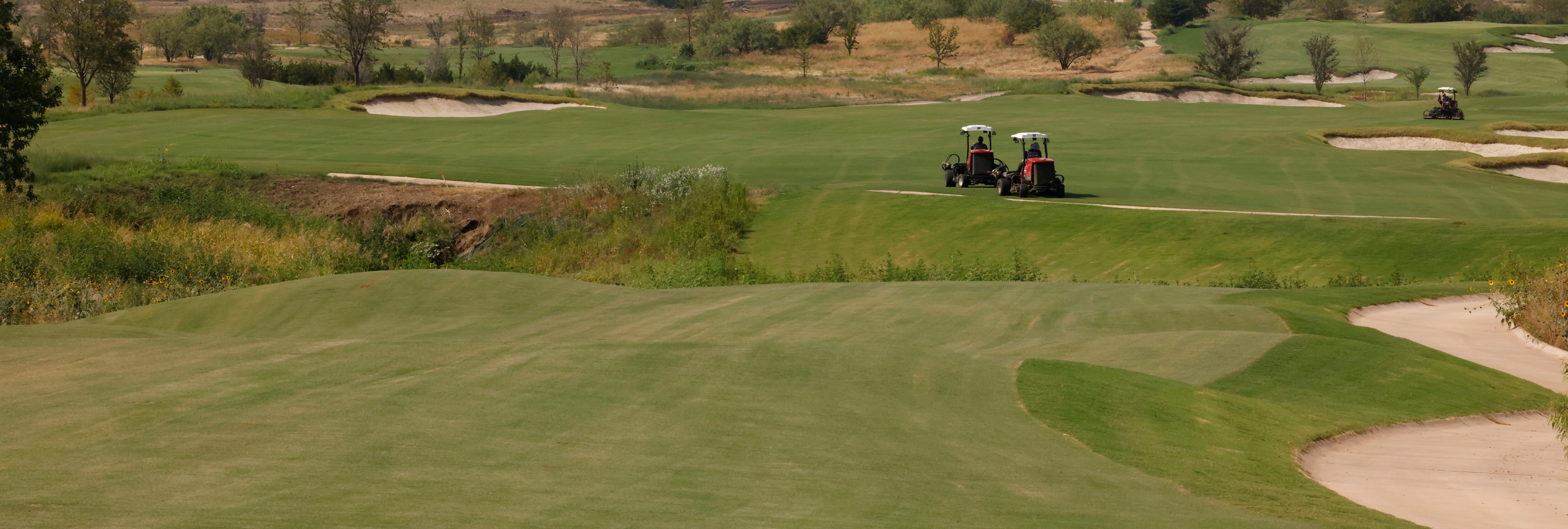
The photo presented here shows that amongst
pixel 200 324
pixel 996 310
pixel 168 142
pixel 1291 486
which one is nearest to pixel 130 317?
pixel 200 324

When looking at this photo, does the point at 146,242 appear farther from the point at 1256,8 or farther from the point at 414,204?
the point at 1256,8

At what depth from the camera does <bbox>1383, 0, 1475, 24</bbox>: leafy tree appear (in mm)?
151500

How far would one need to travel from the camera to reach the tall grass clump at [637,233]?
103 feet

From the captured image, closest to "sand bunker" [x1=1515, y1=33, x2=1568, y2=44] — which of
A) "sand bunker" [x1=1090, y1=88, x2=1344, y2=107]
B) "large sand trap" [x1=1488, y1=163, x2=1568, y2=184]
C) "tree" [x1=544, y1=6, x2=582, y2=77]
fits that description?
"sand bunker" [x1=1090, y1=88, x2=1344, y2=107]

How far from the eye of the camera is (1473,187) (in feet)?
126

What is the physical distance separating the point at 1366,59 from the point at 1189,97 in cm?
2967

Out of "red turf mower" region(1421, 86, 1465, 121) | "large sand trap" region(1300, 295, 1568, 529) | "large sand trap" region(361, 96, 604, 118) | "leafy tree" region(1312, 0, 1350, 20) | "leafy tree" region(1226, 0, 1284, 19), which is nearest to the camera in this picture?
"large sand trap" region(1300, 295, 1568, 529)

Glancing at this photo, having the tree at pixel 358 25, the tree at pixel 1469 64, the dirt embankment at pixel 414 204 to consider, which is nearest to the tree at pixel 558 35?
the tree at pixel 358 25

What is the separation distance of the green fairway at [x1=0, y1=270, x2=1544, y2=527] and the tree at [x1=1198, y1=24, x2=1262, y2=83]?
81.3 meters

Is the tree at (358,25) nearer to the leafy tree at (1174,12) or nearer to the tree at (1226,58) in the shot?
the tree at (1226,58)

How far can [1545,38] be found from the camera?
363 ft

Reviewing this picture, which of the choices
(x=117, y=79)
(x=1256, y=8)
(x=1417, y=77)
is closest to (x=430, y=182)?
(x=117, y=79)

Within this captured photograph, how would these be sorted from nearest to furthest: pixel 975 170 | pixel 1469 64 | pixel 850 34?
1. pixel 975 170
2. pixel 1469 64
3. pixel 850 34

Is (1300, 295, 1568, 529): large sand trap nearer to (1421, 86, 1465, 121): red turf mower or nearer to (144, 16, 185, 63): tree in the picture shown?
(1421, 86, 1465, 121): red turf mower
